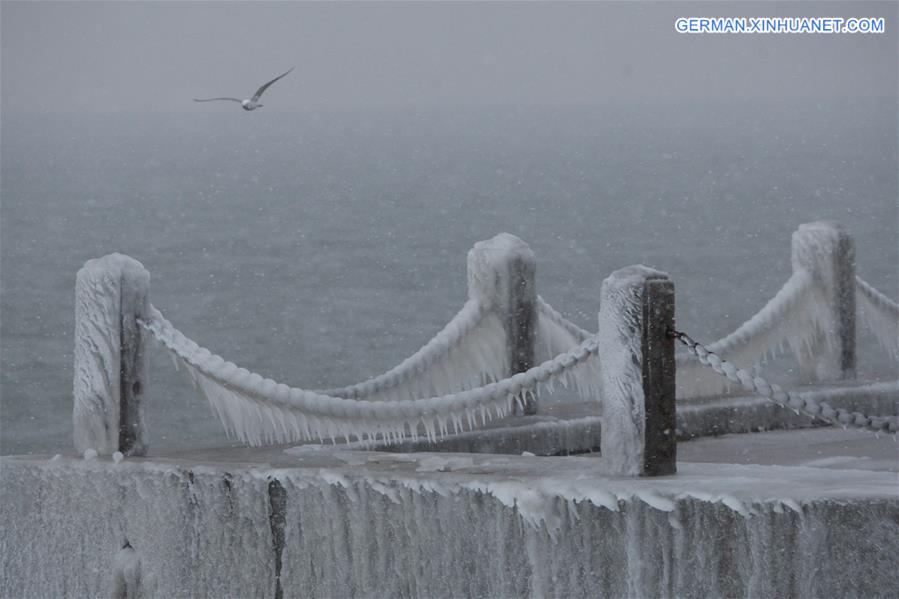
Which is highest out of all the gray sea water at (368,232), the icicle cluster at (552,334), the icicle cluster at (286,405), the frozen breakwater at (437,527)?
the gray sea water at (368,232)

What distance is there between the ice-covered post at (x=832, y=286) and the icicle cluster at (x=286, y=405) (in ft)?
11.1

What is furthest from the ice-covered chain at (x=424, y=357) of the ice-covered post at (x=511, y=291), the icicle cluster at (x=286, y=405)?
the icicle cluster at (x=286, y=405)

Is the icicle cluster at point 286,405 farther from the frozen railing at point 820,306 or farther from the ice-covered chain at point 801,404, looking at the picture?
the frozen railing at point 820,306

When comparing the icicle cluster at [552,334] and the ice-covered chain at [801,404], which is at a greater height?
the icicle cluster at [552,334]

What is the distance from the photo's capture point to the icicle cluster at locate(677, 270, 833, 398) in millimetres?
10492

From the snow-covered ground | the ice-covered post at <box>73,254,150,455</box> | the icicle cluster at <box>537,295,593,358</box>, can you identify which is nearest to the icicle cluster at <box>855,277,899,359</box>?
A: the icicle cluster at <box>537,295,593,358</box>

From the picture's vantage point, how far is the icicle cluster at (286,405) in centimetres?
825

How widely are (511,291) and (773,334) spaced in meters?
2.10

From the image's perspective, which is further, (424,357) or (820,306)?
(820,306)

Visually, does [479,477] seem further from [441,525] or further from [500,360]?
[500,360]

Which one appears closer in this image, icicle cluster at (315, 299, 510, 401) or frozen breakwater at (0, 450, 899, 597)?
frozen breakwater at (0, 450, 899, 597)

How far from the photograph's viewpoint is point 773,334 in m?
10.9

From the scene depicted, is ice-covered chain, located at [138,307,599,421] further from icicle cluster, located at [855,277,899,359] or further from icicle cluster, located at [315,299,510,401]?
icicle cluster, located at [855,277,899,359]

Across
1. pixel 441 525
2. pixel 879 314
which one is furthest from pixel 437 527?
pixel 879 314
